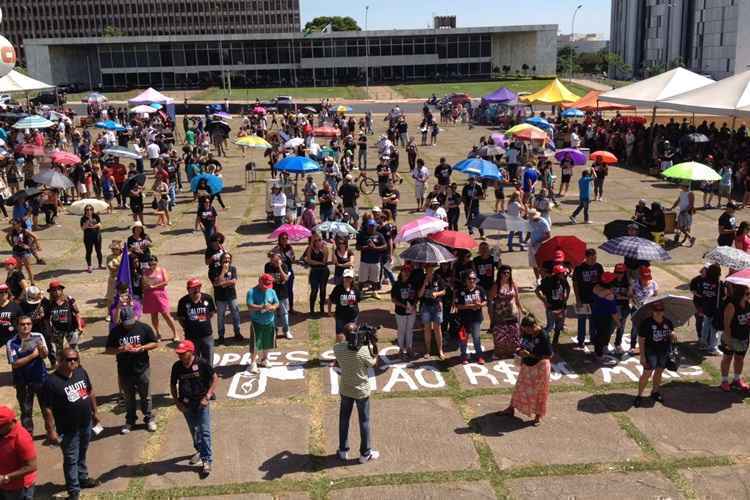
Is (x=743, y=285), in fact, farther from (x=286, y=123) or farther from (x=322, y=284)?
(x=286, y=123)

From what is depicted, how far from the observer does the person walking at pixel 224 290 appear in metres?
11.1

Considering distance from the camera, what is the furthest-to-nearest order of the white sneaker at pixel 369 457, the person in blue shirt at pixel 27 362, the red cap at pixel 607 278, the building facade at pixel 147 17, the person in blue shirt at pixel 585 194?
the building facade at pixel 147 17 → the person in blue shirt at pixel 585 194 → the red cap at pixel 607 278 → the person in blue shirt at pixel 27 362 → the white sneaker at pixel 369 457

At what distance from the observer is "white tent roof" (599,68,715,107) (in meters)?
30.3

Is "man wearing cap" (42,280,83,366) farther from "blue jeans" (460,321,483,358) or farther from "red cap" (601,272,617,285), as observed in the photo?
"red cap" (601,272,617,285)

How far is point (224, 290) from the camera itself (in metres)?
11.2

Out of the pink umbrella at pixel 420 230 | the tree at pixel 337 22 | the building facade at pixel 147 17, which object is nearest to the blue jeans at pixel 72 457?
the pink umbrella at pixel 420 230

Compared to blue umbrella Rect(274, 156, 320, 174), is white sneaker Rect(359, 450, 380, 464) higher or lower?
lower

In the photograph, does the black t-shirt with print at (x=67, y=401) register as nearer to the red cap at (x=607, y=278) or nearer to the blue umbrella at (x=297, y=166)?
the red cap at (x=607, y=278)

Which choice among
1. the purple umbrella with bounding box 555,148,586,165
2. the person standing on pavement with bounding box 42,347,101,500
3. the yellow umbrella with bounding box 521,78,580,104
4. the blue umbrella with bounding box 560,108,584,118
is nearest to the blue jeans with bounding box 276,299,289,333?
the person standing on pavement with bounding box 42,347,101,500

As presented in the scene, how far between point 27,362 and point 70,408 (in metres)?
A: 1.66

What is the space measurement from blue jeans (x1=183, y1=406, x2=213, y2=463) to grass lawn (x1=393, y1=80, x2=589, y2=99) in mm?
74705

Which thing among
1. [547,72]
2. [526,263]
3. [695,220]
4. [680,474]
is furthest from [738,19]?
[680,474]

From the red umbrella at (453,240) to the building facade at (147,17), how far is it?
475 ft

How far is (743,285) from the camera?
30.1 feet
